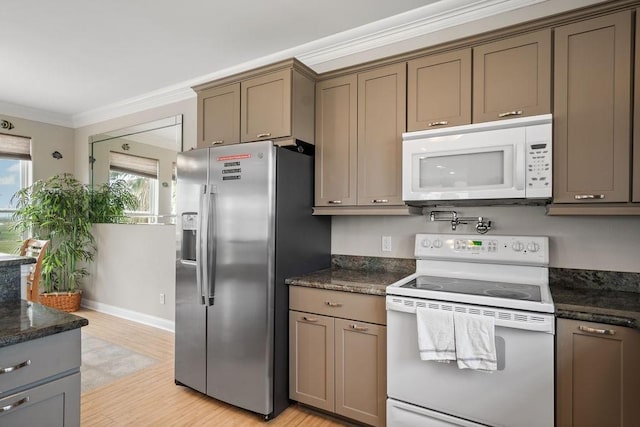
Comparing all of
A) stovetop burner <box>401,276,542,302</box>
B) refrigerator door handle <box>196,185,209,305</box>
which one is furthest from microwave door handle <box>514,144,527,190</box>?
refrigerator door handle <box>196,185,209,305</box>

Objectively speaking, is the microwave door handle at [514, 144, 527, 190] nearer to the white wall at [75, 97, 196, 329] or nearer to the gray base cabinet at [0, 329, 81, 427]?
the gray base cabinet at [0, 329, 81, 427]

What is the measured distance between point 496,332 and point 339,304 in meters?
0.88

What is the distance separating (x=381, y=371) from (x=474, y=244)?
969 mm

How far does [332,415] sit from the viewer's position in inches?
94.4

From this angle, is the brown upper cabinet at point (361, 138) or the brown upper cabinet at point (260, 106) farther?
the brown upper cabinet at point (260, 106)

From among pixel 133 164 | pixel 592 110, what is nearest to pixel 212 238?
pixel 592 110

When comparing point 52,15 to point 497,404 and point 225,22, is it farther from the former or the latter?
point 497,404

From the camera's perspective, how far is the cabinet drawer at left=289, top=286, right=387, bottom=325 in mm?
2176

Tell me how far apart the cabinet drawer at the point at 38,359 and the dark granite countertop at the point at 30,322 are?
3 cm

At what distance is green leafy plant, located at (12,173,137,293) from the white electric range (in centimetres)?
377

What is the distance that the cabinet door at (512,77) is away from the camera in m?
2.02

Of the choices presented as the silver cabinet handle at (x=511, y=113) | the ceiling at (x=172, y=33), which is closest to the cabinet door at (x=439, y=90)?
the silver cabinet handle at (x=511, y=113)

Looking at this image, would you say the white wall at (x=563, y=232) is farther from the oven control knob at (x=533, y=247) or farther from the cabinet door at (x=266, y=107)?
the cabinet door at (x=266, y=107)

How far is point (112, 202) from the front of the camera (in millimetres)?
4863
